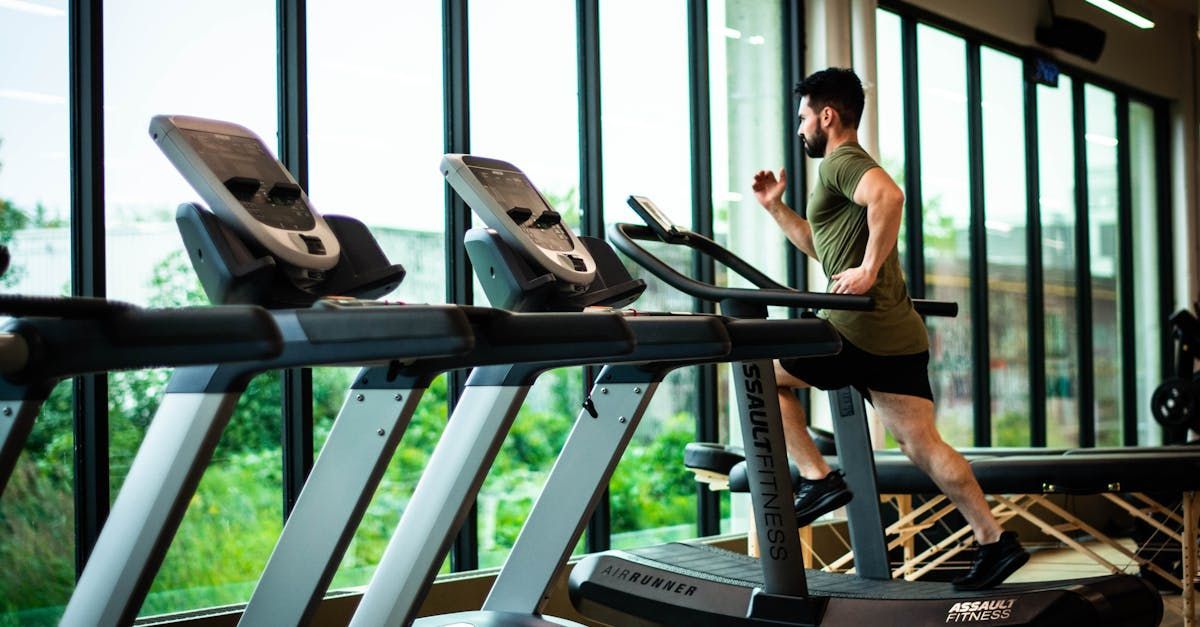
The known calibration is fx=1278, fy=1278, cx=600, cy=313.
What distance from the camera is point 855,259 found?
337cm

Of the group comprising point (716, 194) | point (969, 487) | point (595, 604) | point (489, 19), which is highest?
point (489, 19)

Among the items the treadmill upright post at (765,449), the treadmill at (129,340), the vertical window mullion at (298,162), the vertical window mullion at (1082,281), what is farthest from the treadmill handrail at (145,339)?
the vertical window mullion at (1082,281)

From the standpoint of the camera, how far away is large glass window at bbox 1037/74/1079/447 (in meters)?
7.84

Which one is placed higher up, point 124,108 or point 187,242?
point 124,108

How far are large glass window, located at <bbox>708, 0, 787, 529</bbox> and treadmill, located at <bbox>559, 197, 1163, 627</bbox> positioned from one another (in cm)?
204

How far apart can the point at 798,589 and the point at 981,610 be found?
43cm

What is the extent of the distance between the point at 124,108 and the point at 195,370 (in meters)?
→ 1.90

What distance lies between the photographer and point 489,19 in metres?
4.64

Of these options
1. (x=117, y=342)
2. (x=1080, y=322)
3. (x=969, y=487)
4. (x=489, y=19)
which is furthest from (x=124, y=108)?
(x=1080, y=322)

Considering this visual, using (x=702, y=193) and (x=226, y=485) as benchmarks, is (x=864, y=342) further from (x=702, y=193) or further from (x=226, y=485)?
(x=702, y=193)

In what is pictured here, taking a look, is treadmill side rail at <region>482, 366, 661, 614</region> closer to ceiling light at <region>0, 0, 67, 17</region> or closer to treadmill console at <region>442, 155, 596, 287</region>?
treadmill console at <region>442, 155, 596, 287</region>

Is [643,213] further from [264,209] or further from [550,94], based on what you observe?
[550,94]

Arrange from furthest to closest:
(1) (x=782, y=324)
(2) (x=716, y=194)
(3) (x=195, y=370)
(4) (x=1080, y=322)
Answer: (4) (x=1080, y=322), (2) (x=716, y=194), (1) (x=782, y=324), (3) (x=195, y=370)


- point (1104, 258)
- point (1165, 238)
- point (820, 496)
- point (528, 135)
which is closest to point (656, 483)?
point (528, 135)
